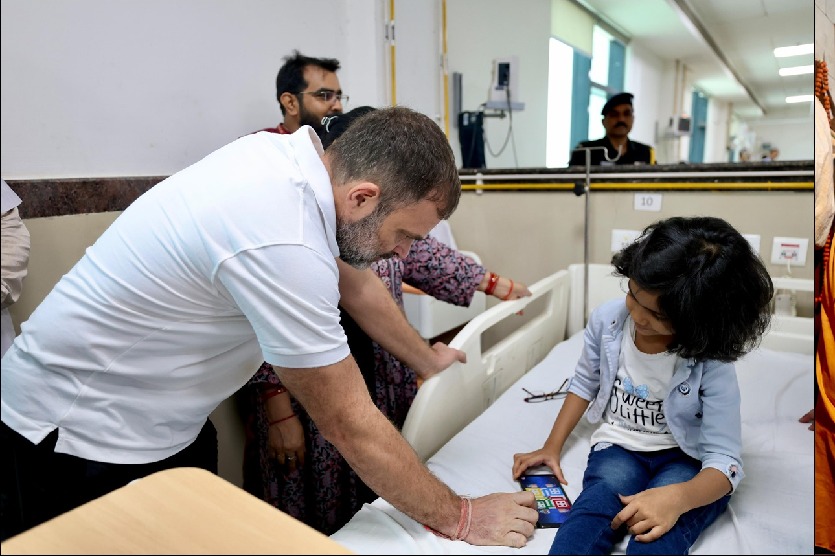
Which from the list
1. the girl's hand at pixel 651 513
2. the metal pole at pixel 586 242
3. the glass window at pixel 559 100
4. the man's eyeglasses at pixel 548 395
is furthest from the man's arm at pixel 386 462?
the glass window at pixel 559 100

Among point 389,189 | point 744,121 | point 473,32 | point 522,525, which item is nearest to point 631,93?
point 744,121

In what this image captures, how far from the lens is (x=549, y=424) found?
0.90m

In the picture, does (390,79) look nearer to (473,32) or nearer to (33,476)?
(473,32)

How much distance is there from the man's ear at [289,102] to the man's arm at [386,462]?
301 mm

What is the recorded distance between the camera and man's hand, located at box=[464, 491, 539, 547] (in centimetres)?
67

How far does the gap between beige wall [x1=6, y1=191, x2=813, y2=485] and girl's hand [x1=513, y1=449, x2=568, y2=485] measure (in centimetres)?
40

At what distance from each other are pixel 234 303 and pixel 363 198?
0.19 metres

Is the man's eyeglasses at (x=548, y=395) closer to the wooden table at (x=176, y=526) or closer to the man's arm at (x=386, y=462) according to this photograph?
the man's arm at (x=386, y=462)

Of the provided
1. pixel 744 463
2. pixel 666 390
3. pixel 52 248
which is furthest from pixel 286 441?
pixel 744 463

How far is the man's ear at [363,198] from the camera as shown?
1.95 feet

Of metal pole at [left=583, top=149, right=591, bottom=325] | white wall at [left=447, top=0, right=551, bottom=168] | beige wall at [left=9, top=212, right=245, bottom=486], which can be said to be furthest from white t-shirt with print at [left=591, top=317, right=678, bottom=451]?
beige wall at [left=9, top=212, right=245, bottom=486]

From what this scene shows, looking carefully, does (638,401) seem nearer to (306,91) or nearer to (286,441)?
(286,441)

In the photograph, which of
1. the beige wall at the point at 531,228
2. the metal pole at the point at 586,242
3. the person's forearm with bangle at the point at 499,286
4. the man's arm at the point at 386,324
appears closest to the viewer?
the beige wall at the point at 531,228

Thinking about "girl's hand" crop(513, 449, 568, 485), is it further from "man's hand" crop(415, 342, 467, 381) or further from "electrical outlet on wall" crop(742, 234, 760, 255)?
"electrical outlet on wall" crop(742, 234, 760, 255)
